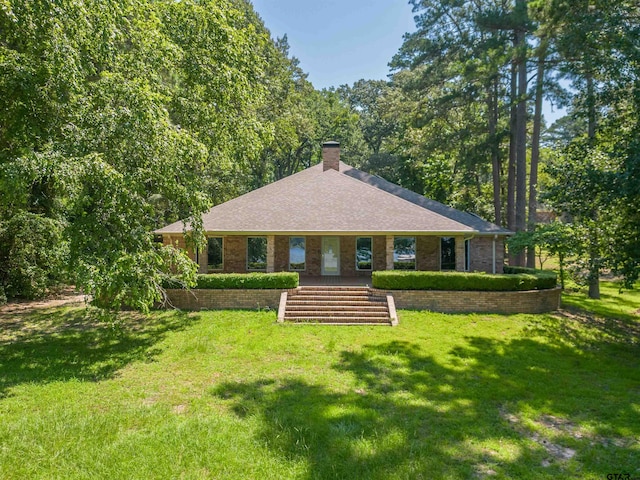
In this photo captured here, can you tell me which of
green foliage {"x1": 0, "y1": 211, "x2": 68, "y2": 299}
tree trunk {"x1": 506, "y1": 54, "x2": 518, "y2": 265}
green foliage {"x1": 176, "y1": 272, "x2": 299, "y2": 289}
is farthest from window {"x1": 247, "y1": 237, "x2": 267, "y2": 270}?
tree trunk {"x1": 506, "y1": 54, "x2": 518, "y2": 265}

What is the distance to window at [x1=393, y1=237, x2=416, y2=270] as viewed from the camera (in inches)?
697

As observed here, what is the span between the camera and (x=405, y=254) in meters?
17.8

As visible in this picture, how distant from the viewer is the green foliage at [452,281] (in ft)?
44.4

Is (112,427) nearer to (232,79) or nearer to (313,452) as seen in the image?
(313,452)

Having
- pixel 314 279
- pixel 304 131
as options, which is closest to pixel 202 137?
pixel 314 279

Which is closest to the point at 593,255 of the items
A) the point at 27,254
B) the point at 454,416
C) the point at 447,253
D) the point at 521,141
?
the point at 447,253

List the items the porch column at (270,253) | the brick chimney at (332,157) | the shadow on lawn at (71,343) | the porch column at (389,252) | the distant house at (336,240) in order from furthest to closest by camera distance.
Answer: the brick chimney at (332,157) < the distant house at (336,240) < the porch column at (270,253) < the porch column at (389,252) < the shadow on lawn at (71,343)

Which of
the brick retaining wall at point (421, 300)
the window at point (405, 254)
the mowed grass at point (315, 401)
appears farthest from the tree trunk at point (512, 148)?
the mowed grass at point (315, 401)

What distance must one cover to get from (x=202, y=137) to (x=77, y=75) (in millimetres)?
4831

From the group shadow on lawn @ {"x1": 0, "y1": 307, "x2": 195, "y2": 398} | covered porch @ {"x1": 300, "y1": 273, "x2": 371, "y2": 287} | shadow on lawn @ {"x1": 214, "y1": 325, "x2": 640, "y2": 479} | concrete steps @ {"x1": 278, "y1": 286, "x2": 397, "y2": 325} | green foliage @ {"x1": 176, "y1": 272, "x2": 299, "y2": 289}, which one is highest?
green foliage @ {"x1": 176, "y1": 272, "x2": 299, "y2": 289}

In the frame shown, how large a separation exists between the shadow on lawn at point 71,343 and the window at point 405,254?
9751 mm

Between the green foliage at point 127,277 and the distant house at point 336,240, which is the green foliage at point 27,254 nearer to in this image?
the distant house at point 336,240

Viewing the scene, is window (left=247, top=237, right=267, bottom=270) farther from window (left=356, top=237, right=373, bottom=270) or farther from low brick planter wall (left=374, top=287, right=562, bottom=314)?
low brick planter wall (left=374, top=287, right=562, bottom=314)

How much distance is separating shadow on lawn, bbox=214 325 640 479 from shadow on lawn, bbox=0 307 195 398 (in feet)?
11.7
